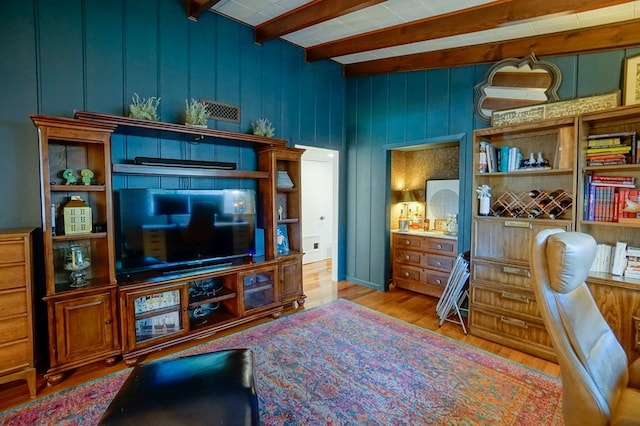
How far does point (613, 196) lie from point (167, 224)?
3.67 m

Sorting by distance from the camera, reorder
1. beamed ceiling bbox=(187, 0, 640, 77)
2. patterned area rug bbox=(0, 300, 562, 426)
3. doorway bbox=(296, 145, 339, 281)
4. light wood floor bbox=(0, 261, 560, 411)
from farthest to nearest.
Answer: doorway bbox=(296, 145, 339, 281), beamed ceiling bbox=(187, 0, 640, 77), light wood floor bbox=(0, 261, 560, 411), patterned area rug bbox=(0, 300, 562, 426)

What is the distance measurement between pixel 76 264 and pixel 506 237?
11.9ft

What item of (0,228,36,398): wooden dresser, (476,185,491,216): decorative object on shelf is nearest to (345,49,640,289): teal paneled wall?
(476,185,491,216): decorative object on shelf

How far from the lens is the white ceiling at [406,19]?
255 cm

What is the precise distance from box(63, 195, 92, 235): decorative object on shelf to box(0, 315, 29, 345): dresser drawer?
627 mm

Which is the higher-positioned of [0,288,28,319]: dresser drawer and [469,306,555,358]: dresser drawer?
[0,288,28,319]: dresser drawer

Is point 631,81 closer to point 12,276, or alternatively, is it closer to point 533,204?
point 533,204

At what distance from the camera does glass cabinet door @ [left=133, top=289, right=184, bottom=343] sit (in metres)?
2.60

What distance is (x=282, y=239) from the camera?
148 inches

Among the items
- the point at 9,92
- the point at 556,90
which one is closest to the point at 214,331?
the point at 9,92

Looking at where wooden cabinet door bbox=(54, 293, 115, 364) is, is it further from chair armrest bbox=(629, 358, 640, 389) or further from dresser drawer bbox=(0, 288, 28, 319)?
chair armrest bbox=(629, 358, 640, 389)

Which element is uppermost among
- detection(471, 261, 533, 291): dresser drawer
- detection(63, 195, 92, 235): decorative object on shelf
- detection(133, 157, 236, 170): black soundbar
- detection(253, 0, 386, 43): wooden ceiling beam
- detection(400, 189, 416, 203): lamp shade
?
detection(253, 0, 386, 43): wooden ceiling beam

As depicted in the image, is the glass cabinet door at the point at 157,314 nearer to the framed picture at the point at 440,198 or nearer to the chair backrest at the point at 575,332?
the chair backrest at the point at 575,332

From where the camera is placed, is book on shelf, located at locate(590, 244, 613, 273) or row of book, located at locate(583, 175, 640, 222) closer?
row of book, located at locate(583, 175, 640, 222)
